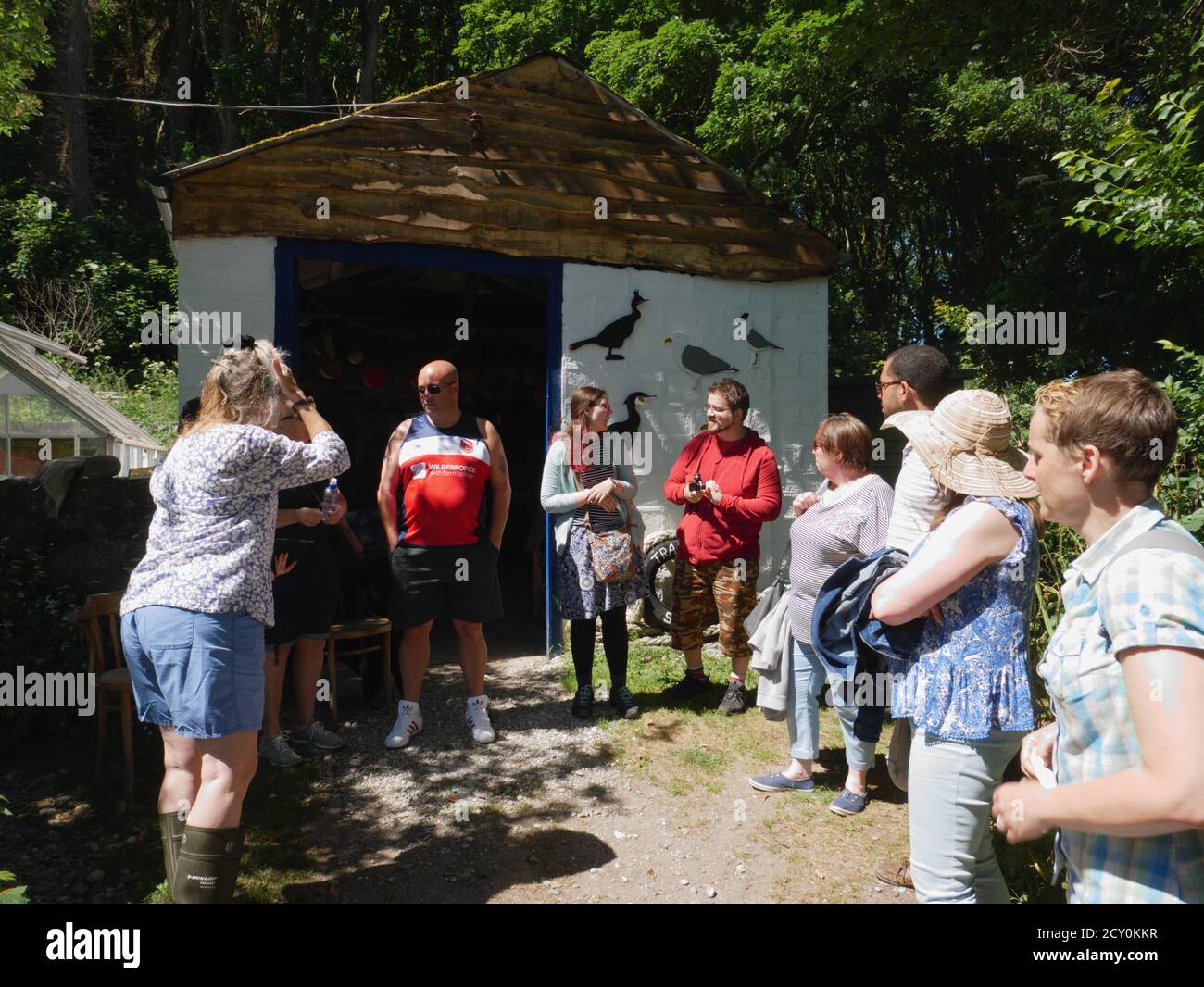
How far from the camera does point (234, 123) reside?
21578 mm

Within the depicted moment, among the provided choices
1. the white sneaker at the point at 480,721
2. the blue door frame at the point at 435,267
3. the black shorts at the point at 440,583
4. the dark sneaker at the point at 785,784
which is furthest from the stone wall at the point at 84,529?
the dark sneaker at the point at 785,784

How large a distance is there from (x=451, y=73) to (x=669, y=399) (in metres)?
20.3

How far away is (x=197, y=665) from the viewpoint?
2.48 meters

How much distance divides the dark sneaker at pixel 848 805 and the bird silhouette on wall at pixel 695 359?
3.69 metres

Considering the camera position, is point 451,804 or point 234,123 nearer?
point 451,804

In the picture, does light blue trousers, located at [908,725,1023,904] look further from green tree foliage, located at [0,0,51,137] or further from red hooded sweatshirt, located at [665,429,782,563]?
green tree foliage, located at [0,0,51,137]

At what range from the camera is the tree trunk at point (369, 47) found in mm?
20781

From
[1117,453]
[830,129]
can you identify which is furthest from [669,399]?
[830,129]

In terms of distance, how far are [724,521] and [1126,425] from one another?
338cm

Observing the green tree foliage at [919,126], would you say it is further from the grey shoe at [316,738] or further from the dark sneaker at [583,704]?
the grey shoe at [316,738]

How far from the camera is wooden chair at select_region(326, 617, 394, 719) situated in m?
4.80

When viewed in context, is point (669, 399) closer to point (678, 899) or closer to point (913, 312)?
point (678, 899)

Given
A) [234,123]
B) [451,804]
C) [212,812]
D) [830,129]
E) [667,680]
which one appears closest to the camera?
[212,812]

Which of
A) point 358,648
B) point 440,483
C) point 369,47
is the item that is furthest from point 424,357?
point 369,47
